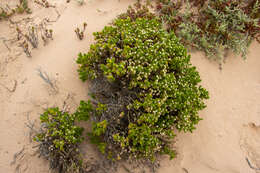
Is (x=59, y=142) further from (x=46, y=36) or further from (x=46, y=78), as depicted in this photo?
(x=46, y=36)

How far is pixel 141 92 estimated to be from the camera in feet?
10.6

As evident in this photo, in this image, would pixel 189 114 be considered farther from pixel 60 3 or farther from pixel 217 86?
pixel 60 3

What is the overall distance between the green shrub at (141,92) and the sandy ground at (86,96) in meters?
0.68

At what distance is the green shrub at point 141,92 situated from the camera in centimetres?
305

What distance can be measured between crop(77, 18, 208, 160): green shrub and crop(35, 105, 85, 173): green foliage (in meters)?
0.46

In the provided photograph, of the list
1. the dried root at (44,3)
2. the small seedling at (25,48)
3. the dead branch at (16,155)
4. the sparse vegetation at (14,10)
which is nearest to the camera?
the dead branch at (16,155)

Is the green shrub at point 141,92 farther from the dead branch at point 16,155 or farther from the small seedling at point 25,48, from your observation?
the small seedling at point 25,48

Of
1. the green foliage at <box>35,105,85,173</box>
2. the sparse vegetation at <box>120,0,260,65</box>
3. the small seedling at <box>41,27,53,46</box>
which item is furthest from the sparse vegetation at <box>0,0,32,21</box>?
the green foliage at <box>35,105,85,173</box>

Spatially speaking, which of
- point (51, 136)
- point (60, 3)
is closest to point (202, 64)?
point (51, 136)

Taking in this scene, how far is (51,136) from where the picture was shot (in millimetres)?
3160

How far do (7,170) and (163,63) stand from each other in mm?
3683

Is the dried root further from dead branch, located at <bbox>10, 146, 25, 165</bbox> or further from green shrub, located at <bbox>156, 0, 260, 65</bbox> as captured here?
dead branch, located at <bbox>10, 146, 25, 165</bbox>

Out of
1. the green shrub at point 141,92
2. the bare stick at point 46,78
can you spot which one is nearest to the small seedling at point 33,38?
the bare stick at point 46,78

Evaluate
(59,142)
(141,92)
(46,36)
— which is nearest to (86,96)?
(59,142)
